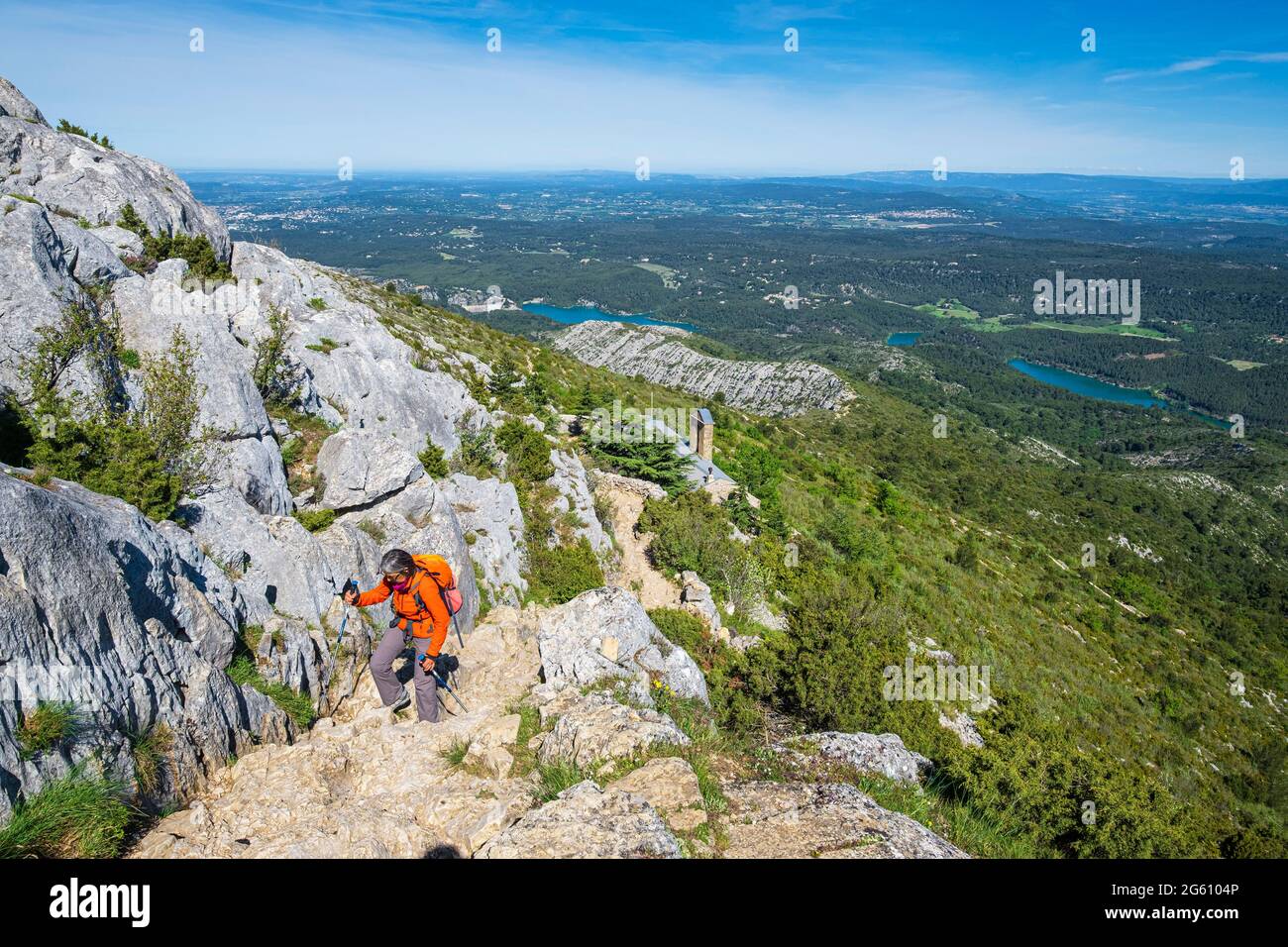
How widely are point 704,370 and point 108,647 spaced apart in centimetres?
13999

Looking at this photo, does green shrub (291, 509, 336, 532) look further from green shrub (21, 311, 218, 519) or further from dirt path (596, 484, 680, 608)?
dirt path (596, 484, 680, 608)

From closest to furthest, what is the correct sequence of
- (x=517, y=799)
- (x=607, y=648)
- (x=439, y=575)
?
(x=517, y=799), (x=439, y=575), (x=607, y=648)

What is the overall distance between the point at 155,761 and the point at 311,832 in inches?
70.6

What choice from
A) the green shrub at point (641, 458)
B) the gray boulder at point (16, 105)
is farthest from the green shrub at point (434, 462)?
the gray boulder at point (16, 105)

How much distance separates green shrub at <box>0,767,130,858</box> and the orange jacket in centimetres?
325

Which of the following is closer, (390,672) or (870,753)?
(390,672)

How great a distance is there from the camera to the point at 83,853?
16.4 feet

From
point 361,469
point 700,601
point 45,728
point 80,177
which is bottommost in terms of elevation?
point 700,601

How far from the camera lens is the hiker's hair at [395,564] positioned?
8.09 metres

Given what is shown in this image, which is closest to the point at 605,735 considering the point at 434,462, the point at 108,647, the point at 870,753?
the point at 870,753

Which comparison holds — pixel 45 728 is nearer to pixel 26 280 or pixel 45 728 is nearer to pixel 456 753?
pixel 456 753

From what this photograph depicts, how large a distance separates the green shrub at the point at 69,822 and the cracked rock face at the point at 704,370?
107727 millimetres

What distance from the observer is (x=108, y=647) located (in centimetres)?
648
